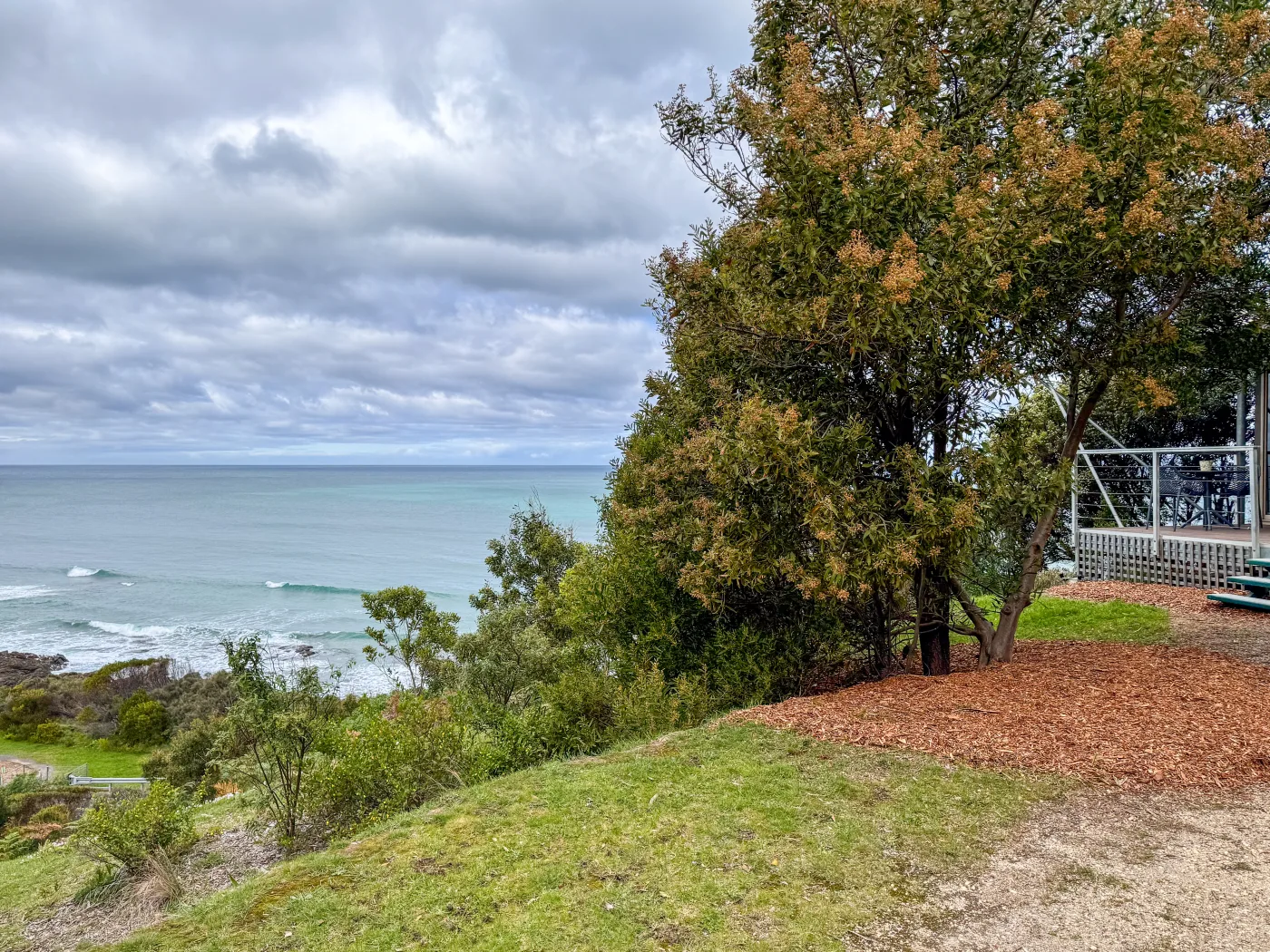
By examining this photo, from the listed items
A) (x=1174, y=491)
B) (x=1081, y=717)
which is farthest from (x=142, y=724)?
(x=1174, y=491)

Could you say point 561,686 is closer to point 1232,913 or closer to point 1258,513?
point 1232,913

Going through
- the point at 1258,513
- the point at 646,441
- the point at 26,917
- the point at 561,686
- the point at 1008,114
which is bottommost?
the point at 26,917

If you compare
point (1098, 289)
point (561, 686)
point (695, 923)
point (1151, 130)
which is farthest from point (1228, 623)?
point (695, 923)

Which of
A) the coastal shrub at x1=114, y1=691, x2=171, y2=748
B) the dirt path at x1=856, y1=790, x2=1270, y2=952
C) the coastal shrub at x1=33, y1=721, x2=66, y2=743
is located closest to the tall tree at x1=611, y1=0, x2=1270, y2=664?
the dirt path at x1=856, y1=790, x2=1270, y2=952

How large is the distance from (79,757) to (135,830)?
25.8m

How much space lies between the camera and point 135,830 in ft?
24.6

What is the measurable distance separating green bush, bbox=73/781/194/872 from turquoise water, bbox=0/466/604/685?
13.1 metres

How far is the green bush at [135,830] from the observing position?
7.40m

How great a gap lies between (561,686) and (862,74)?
25.0ft

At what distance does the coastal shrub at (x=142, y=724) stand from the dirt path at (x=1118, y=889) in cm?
3218

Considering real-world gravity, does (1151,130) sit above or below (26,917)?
above

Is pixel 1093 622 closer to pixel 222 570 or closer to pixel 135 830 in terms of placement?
pixel 135 830

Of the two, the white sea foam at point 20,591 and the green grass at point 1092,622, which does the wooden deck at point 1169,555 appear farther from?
the white sea foam at point 20,591

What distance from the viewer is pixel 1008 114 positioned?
7930 millimetres
